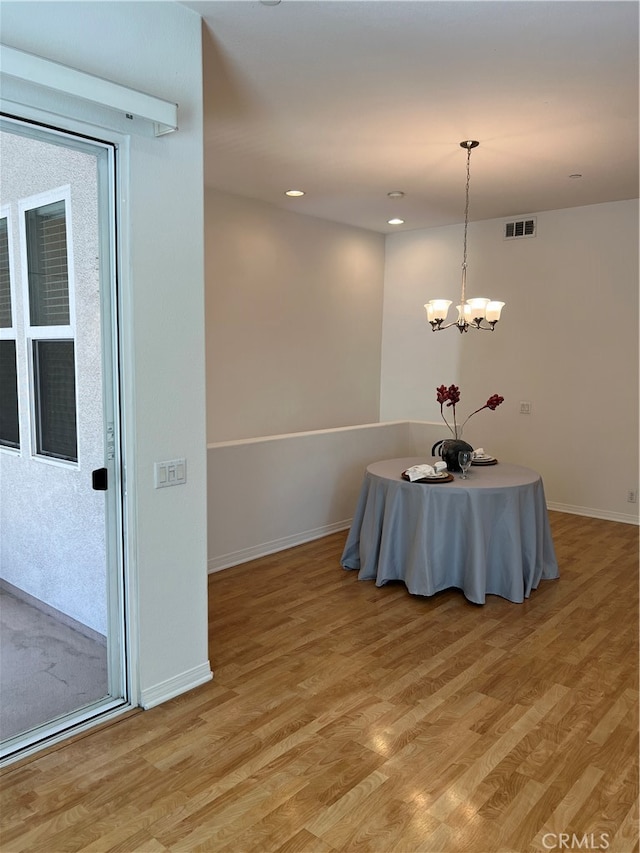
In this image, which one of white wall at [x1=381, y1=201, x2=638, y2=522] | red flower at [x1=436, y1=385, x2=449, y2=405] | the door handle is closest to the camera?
the door handle

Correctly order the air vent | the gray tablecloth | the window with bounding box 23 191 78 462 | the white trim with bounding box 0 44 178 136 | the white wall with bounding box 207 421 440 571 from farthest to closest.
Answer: the air vent < the white wall with bounding box 207 421 440 571 < the gray tablecloth < the window with bounding box 23 191 78 462 < the white trim with bounding box 0 44 178 136

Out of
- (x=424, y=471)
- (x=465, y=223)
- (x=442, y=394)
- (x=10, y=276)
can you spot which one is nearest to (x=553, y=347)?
(x=465, y=223)

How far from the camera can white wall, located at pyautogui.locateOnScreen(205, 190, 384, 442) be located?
5520 millimetres

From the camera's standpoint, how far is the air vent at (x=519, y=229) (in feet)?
19.4

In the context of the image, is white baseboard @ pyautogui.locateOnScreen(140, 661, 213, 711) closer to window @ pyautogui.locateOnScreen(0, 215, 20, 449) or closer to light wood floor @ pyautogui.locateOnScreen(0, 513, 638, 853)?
light wood floor @ pyautogui.locateOnScreen(0, 513, 638, 853)

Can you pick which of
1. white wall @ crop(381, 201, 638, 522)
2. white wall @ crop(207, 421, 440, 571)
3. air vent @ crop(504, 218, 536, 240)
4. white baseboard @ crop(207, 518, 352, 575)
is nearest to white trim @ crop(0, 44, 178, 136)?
white wall @ crop(207, 421, 440, 571)

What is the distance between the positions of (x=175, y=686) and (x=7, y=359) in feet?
5.03

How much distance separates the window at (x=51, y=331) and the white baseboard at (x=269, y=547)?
1964 millimetres

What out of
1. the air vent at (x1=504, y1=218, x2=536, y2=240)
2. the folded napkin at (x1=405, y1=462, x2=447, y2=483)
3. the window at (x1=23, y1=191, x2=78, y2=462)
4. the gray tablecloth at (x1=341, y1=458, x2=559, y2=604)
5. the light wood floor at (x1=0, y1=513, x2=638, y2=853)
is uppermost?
the air vent at (x1=504, y1=218, x2=536, y2=240)

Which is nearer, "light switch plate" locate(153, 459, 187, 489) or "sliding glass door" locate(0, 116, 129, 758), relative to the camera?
"sliding glass door" locate(0, 116, 129, 758)

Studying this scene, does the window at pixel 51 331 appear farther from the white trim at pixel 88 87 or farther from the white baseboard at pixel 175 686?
the white baseboard at pixel 175 686

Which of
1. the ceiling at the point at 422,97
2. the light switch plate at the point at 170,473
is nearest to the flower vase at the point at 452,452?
the ceiling at the point at 422,97

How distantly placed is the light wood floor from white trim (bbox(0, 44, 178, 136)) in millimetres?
2329

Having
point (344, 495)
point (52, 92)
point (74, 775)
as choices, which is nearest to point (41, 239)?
point (52, 92)
